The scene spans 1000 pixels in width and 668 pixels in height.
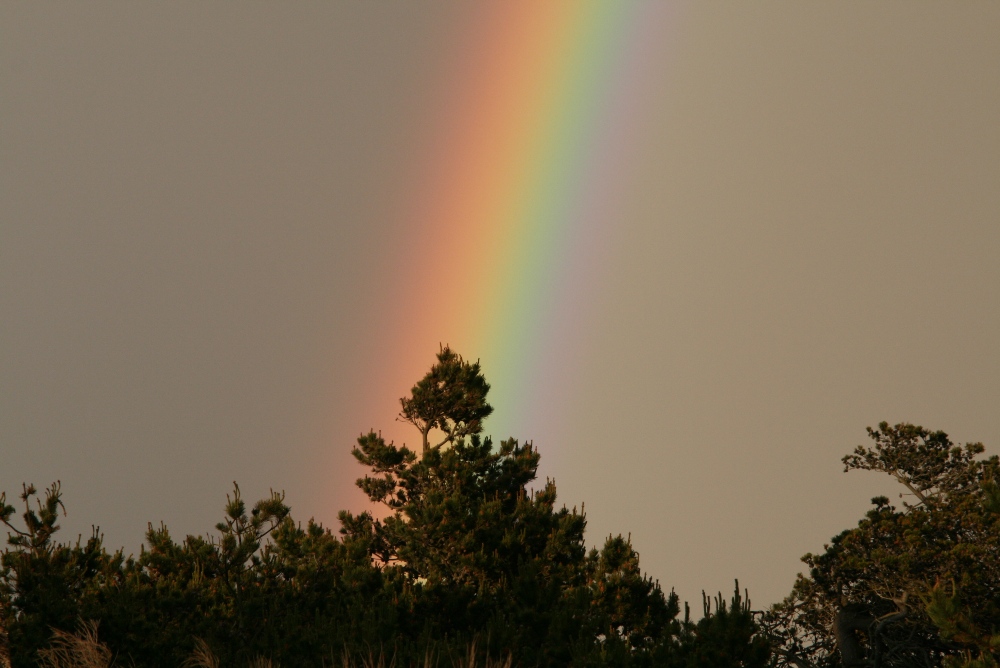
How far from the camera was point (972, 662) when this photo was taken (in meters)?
12.8

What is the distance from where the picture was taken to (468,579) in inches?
1280

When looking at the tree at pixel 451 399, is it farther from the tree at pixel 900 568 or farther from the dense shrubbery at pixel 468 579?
the tree at pixel 900 568

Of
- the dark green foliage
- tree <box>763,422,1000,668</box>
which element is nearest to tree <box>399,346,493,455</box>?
the dark green foliage

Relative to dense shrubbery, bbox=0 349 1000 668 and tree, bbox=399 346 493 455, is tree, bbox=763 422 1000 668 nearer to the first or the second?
dense shrubbery, bbox=0 349 1000 668

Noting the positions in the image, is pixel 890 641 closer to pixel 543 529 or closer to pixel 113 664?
pixel 543 529

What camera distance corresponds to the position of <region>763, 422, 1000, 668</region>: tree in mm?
29453

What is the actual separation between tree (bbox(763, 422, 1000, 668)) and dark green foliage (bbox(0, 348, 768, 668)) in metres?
5.33

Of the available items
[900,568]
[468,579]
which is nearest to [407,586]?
[468,579]

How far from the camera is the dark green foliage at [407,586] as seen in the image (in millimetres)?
19875

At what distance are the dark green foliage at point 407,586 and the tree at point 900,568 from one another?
5.33 m

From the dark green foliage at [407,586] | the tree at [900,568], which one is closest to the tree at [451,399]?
the dark green foliage at [407,586]

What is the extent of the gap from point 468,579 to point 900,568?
44.0ft

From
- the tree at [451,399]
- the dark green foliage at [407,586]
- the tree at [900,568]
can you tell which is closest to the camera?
the dark green foliage at [407,586]

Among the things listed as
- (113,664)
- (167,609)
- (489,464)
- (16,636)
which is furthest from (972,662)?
(489,464)
